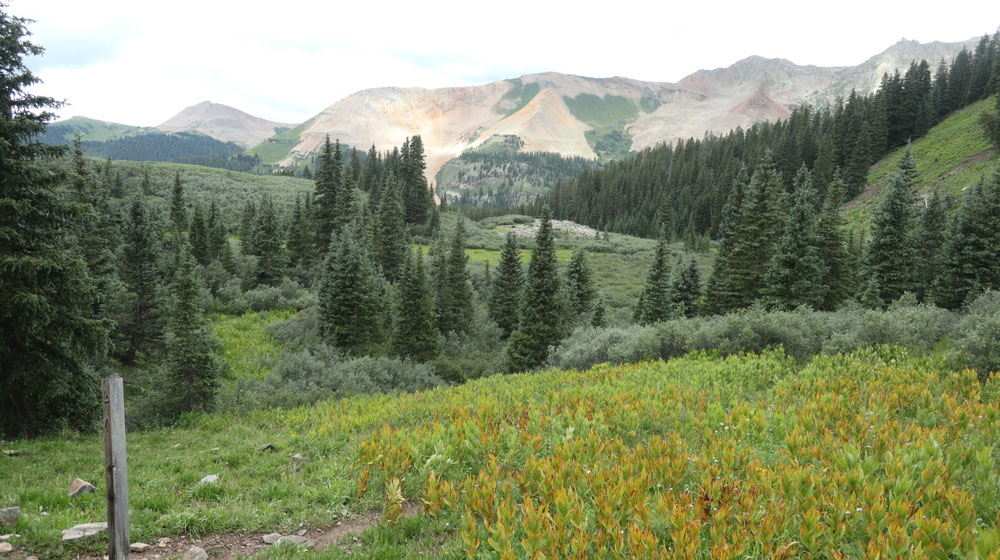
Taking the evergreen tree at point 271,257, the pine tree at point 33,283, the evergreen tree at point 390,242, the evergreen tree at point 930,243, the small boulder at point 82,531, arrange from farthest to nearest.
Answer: the evergreen tree at point 390,242
the evergreen tree at point 271,257
the evergreen tree at point 930,243
the pine tree at point 33,283
the small boulder at point 82,531

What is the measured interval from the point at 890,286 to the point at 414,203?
63.3m

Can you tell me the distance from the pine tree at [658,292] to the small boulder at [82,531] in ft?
114

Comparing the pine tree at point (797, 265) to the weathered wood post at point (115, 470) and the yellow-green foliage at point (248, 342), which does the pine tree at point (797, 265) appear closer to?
the weathered wood post at point (115, 470)

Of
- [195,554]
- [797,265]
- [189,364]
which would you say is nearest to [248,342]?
[189,364]

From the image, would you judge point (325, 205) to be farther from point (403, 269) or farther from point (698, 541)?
point (698, 541)

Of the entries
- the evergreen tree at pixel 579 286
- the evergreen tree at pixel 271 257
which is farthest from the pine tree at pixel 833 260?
the evergreen tree at pixel 271 257

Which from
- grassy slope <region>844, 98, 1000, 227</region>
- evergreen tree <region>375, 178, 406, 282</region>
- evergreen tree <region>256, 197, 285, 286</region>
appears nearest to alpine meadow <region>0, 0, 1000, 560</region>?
evergreen tree <region>256, 197, 285, 286</region>

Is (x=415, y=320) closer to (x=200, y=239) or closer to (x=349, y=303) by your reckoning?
(x=349, y=303)

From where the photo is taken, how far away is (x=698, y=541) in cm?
401

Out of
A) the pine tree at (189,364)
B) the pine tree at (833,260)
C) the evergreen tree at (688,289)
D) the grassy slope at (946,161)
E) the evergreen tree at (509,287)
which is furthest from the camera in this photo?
the grassy slope at (946,161)

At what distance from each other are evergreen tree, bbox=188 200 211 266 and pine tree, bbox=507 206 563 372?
39.9 meters

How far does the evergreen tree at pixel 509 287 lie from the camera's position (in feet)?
137

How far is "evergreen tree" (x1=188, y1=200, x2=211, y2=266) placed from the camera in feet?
165

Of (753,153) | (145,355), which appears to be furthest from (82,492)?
(753,153)
